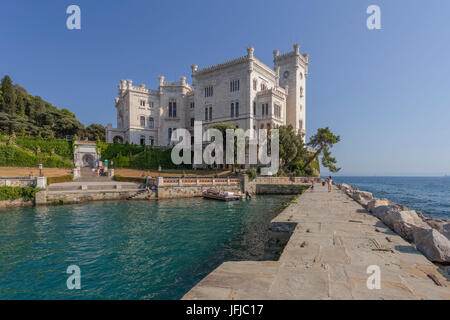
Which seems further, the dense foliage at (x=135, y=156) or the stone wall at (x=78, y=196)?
the dense foliage at (x=135, y=156)

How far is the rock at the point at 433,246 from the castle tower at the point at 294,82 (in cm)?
4804

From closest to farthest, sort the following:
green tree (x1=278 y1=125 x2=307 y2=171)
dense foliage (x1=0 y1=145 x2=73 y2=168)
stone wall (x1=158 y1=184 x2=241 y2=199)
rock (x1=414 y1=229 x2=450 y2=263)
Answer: rock (x1=414 y1=229 x2=450 y2=263) → stone wall (x1=158 y1=184 x2=241 y2=199) → dense foliage (x1=0 y1=145 x2=73 y2=168) → green tree (x1=278 y1=125 x2=307 y2=171)

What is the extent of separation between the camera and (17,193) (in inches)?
880

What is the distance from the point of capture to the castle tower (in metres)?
52.5

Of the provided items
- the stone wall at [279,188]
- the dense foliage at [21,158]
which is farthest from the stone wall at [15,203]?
→ the stone wall at [279,188]

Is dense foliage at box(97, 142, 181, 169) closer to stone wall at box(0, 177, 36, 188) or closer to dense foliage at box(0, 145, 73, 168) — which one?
dense foliage at box(0, 145, 73, 168)

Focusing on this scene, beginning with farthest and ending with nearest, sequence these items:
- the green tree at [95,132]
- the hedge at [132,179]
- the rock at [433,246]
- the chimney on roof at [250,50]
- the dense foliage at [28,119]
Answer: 1. the green tree at [95,132]
2. the dense foliage at [28,119]
3. the chimney on roof at [250,50]
4. the hedge at [132,179]
5. the rock at [433,246]

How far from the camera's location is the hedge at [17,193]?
21844 mm

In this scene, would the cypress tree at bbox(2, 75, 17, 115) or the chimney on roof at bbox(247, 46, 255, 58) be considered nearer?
the chimney on roof at bbox(247, 46, 255, 58)

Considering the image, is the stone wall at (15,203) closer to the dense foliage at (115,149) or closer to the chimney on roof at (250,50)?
the dense foliage at (115,149)

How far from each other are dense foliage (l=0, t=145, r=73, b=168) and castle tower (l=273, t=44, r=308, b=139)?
48282 millimetres

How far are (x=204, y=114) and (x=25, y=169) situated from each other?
32.8 meters

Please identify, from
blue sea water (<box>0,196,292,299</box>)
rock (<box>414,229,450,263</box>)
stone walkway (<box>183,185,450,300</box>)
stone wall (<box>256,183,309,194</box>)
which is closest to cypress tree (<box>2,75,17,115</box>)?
blue sea water (<box>0,196,292,299</box>)
